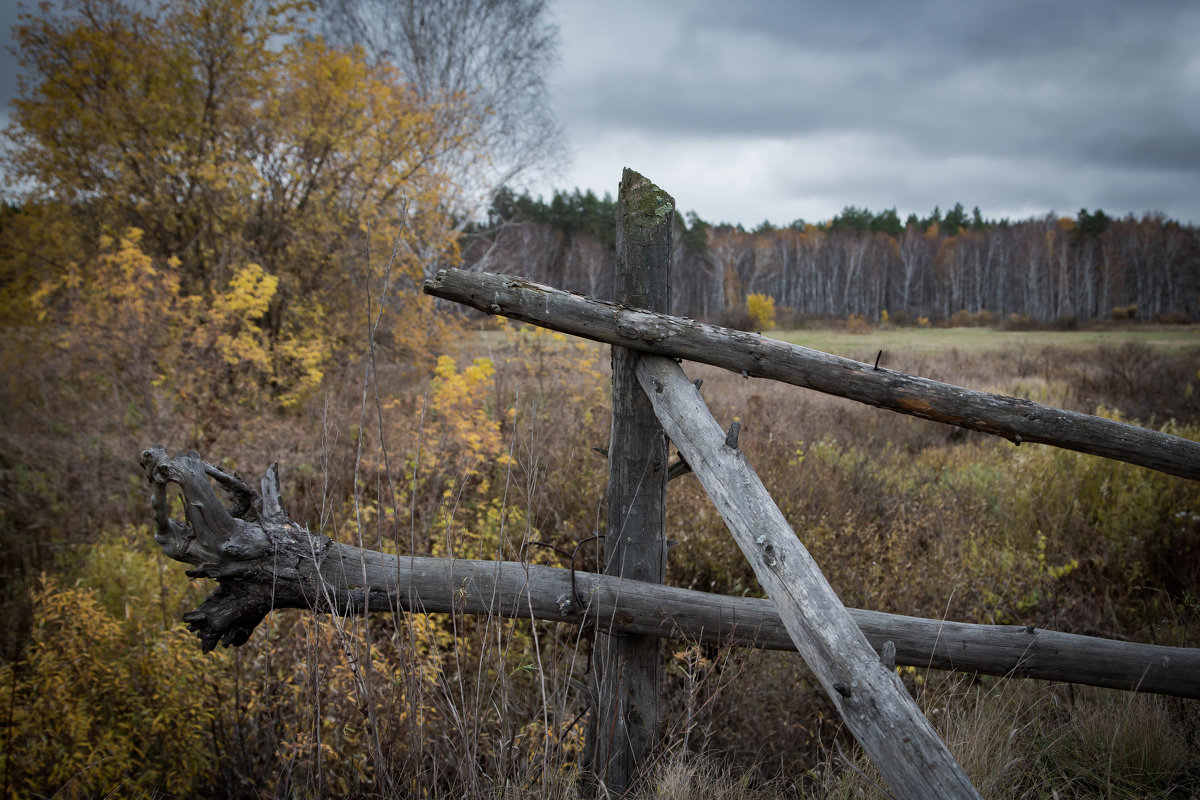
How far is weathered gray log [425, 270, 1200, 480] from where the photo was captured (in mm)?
1829

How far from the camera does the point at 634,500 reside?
6.88 feet

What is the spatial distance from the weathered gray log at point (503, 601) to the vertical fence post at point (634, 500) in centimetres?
16

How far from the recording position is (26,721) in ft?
9.42

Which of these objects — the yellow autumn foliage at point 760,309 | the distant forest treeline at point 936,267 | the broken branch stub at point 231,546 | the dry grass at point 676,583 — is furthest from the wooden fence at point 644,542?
the yellow autumn foliage at point 760,309

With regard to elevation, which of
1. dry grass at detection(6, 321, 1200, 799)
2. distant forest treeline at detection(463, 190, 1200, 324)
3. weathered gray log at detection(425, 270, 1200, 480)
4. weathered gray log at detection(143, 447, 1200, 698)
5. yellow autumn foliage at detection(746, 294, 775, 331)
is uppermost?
distant forest treeline at detection(463, 190, 1200, 324)

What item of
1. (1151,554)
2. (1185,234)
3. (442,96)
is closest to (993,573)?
(1151,554)

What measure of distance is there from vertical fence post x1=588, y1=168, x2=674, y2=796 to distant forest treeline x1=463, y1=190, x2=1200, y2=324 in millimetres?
31234

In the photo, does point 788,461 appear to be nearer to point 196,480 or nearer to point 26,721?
point 196,480

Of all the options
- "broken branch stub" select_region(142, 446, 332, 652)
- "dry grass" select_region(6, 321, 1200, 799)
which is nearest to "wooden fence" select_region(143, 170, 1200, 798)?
"broken branch stub" select_region(142, 446, 332, 652)

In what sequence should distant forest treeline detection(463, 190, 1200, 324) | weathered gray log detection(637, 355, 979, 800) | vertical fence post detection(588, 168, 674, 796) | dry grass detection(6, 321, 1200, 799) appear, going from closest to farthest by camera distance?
weathered gray log detection(637, 355, 979, 800), dry grass detection(6, 321, 1200, 799), vertical fence post detection(588, 168, 674, 796), distant forest treeline detection(463, 190, 1200, 324)

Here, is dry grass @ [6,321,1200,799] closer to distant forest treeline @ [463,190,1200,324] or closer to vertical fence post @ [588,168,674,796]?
vertical fence post @ [588,168,674,796]

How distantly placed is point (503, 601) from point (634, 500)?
0.58 metres

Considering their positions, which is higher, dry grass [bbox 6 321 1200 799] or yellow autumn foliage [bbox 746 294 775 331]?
yellow autumn foliage [bbox 746 294 775 331]

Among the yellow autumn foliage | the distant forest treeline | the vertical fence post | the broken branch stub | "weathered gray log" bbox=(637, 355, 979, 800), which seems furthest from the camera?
the distant forest treeline
